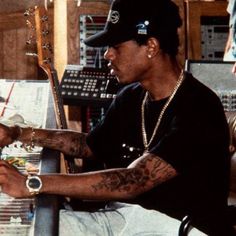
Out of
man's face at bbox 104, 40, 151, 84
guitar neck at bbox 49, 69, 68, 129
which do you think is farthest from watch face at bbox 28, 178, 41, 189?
guitar neck at bbox 49, 69, 68, 129

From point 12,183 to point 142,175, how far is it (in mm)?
408

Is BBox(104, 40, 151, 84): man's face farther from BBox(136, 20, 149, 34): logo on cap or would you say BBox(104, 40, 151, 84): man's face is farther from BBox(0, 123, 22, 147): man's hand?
BBox(0, 123, 22, 147): man's hand

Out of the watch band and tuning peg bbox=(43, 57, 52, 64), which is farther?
tuning peg bbox=(43, 57, 52, 64)

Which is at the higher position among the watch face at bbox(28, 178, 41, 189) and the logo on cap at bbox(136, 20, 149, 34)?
the logo on cap at bbox(136, 20, 149, 34)

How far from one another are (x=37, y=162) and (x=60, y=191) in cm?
35

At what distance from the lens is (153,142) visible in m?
2.05

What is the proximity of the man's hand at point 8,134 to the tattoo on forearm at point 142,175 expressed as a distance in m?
0.45

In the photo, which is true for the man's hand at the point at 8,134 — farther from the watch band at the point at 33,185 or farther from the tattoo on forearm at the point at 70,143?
the watch band at the point at 33,185

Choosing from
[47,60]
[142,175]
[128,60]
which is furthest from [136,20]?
[47,60]

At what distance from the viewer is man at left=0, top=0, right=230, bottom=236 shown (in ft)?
5.97

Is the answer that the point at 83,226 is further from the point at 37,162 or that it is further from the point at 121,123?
the point at 121,123

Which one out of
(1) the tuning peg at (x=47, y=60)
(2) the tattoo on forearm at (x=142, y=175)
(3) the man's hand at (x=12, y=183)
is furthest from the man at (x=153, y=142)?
(1) the tuning peg at (x=47, y=60)

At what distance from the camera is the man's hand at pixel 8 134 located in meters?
2.09

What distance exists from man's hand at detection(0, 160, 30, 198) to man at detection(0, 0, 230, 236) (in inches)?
4.3
